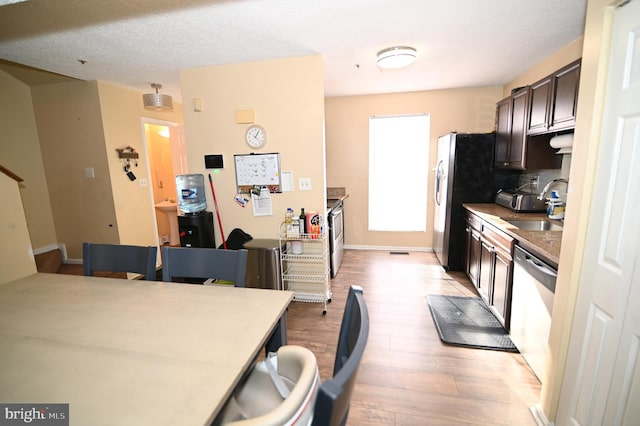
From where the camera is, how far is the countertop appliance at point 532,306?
1743 millimetres

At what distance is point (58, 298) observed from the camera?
1.32m

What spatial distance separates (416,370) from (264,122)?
258 cm

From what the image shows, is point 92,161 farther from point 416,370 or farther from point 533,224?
point 533,224

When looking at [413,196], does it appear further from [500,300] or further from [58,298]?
[58,298]

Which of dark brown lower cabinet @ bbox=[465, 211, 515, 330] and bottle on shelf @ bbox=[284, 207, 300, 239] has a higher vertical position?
bottle on shelf @ bbox=[284, 207, 300, 239]

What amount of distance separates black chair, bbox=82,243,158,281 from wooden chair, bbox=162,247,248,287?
0.41 ft

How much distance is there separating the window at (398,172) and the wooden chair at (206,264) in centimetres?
346

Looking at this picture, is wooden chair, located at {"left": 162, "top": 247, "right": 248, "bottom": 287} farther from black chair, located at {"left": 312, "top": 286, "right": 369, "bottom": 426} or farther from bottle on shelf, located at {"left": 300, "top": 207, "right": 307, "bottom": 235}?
bottle on shelf, located at {"left": 300, "top": 207, "right": 307, "bottom": 235}

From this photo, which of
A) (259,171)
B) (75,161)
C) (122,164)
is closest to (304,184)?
(259,171)

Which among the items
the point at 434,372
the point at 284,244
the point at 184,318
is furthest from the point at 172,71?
the point at 434,372

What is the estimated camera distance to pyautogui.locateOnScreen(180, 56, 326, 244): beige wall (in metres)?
2.75

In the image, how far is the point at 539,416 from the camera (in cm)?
156

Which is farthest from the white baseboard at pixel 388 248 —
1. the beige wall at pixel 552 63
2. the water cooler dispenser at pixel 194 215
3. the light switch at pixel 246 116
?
the light switch at pixel 246 116

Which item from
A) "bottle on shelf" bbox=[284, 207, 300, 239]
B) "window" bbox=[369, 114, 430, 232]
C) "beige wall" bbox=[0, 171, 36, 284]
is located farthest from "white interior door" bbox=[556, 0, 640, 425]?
"beige wall" bbox=[0, 171, 36, 284]
